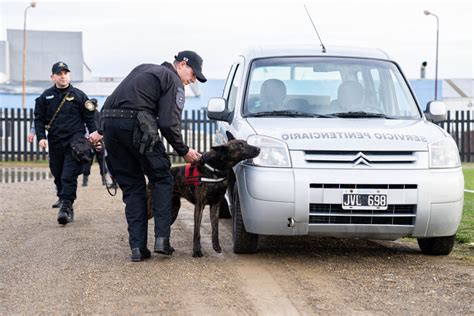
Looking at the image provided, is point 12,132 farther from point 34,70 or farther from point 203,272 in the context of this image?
point 34,70

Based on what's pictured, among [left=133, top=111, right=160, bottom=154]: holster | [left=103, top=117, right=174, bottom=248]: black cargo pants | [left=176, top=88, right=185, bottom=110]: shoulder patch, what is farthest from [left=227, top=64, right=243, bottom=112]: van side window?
[left=133, top=111, right=160, bottom=154]: holster

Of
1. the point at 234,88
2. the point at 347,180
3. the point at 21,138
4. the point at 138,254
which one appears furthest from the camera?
the point at 21,138

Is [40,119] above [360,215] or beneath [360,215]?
above

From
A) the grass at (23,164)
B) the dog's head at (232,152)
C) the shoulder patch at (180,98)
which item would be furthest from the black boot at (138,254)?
the grass at (23,164)

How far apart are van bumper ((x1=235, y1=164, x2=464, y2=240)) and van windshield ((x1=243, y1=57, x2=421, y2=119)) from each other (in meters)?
1.25

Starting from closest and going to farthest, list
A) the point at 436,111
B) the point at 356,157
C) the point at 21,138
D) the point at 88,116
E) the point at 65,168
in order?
the point at 356,157, the point at 436,111, the point at 65,168, the point at 88,116, the point at 21,138

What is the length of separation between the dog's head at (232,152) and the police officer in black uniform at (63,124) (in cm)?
352

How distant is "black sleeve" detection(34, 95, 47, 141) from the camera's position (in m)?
11.0

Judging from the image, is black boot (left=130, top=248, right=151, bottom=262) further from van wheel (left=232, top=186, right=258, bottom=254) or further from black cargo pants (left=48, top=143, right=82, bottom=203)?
black cargo pants (left=48, top=143, right=82, bottom=203)

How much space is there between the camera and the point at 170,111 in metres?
7.43

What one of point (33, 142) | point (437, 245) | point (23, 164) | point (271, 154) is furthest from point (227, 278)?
point (33, 142)

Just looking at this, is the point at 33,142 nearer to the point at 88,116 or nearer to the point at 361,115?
the point at 88,116

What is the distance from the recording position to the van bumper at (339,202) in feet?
23.2

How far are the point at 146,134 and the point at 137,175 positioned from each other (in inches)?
26.2
